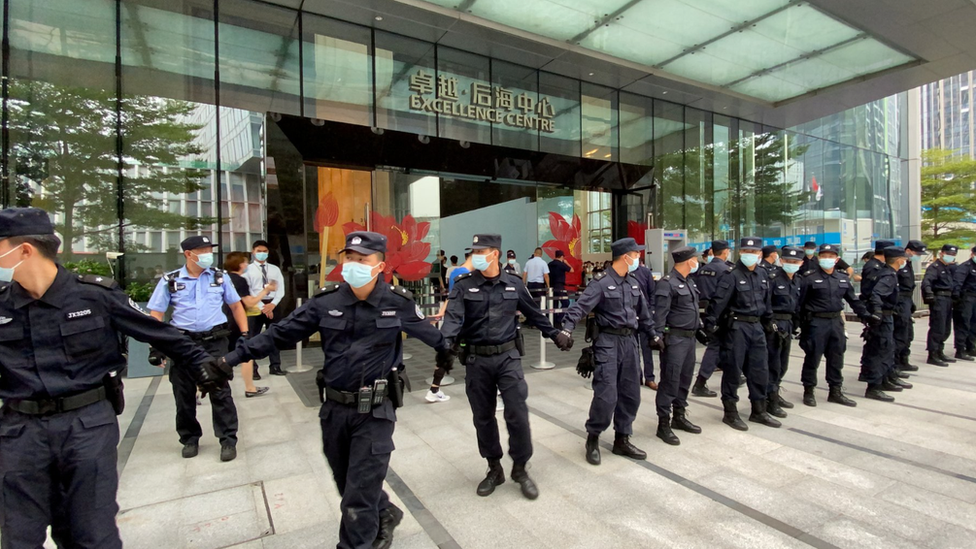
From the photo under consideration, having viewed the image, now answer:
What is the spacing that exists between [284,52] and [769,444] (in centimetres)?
1067

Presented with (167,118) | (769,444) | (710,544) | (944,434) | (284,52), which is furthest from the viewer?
(284,52)

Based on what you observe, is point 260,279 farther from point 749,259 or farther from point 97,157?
point 749,259

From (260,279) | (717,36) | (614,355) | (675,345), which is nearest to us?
(614,355)

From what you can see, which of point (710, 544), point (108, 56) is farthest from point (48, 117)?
point (710, 544)

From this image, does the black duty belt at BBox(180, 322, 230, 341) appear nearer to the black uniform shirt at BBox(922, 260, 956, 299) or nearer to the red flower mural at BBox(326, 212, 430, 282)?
the red flower mural at BBox(326, 212, 430, 282)

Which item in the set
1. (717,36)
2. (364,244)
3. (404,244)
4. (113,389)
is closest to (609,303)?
(364,244)

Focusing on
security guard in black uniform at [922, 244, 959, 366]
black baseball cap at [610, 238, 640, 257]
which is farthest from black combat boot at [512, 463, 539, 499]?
security guard in black uniform at [922, 244, 959, 366]

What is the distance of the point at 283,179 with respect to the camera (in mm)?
9133

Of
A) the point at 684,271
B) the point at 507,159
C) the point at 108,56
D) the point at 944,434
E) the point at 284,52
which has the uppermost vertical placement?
the point at 284,52

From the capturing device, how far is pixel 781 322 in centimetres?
582

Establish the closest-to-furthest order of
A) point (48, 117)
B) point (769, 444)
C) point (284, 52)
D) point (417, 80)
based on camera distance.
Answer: point (769, 444) → point (48, 117) → point (284, 52) → point (417, 80)

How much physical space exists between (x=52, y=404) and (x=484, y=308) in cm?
252

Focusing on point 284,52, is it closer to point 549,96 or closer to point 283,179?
point 283,179

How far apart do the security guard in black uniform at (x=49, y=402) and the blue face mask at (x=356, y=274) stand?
3.86 feet
